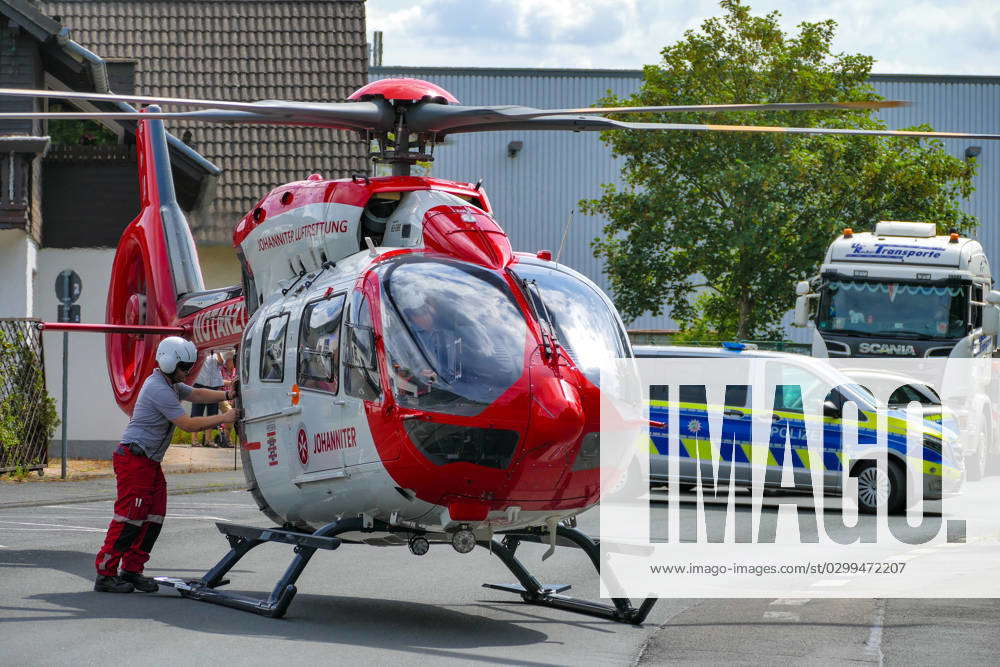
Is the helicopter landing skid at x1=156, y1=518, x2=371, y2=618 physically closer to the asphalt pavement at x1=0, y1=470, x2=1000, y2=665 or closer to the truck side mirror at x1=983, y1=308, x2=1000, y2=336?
the asphalt pavement at x1=0, y1=470, x2=1000, y2=665

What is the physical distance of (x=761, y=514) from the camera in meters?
18.0

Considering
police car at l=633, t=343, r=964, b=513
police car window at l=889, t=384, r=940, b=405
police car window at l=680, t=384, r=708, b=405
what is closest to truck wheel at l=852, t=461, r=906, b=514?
police car at l=633, t=343, r=964, b=513

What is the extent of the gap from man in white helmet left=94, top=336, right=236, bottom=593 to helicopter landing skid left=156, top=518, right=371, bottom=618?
0.29 metres

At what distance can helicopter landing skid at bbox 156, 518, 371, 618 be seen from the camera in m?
9.56

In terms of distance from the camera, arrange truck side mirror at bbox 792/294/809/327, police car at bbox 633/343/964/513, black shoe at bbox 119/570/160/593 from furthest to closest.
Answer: truck side mirror at bbox 792/294/809/327
police car at bbox 633/343/964/513
black shoe at bbox 119/570/160/593

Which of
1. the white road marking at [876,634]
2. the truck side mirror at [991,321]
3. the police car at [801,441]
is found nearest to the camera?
the white road marking at [876,634]

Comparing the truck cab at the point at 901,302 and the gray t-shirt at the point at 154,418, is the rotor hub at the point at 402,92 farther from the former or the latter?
the truck cab at the point at 901,302

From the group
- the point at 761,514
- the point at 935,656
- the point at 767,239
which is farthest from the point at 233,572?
the point at 767,239

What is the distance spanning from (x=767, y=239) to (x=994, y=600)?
26.4 metres

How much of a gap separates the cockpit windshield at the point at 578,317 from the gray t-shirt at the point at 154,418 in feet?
10.3

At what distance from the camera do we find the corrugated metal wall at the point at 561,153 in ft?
169

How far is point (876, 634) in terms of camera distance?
9.83 meters

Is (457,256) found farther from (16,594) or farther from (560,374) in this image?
(16,594)

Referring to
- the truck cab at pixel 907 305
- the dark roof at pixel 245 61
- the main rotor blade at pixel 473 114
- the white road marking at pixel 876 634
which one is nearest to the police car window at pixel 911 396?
the truck cab at pixel 907 305
